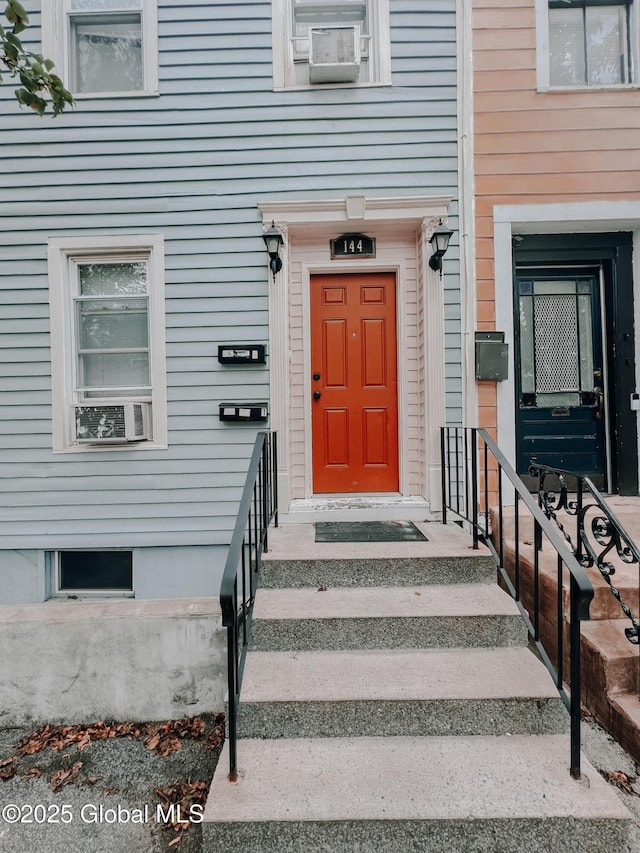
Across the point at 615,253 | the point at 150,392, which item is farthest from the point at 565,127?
the point at 150,392

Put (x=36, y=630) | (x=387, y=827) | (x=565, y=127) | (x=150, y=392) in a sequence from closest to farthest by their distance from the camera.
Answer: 1. (x=387, y=827)
2. (x=36, y=630)
3. (x=565, y=127)
4. (x=150, y=392)

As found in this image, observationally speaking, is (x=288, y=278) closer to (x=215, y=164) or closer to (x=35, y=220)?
(x=215, y=164)

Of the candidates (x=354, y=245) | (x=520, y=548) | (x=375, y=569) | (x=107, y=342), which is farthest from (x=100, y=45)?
(x=520, y=548)

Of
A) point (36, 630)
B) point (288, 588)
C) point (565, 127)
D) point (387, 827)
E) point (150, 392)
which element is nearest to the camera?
point (387, 827)

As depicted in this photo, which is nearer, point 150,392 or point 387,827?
point 387,827

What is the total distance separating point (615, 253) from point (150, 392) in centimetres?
404

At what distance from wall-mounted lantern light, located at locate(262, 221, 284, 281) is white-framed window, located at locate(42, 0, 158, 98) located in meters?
1.59

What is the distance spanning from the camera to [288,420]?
11.9 ft

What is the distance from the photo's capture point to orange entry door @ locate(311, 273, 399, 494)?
3.84 metres

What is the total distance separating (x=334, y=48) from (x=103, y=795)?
5.06 m

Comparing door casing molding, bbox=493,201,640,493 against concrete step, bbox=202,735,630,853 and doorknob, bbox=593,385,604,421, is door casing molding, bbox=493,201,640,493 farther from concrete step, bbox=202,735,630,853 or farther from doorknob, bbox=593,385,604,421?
concrete step, bbox=202,735,630,853

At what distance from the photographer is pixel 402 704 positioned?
2.05 m

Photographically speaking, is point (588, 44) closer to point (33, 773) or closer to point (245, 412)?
point (245, 412)

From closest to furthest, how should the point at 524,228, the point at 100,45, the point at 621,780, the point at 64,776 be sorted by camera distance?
the point at 621,780 < the point at 64,776 < the point at 524,228 < the point at 100,45
